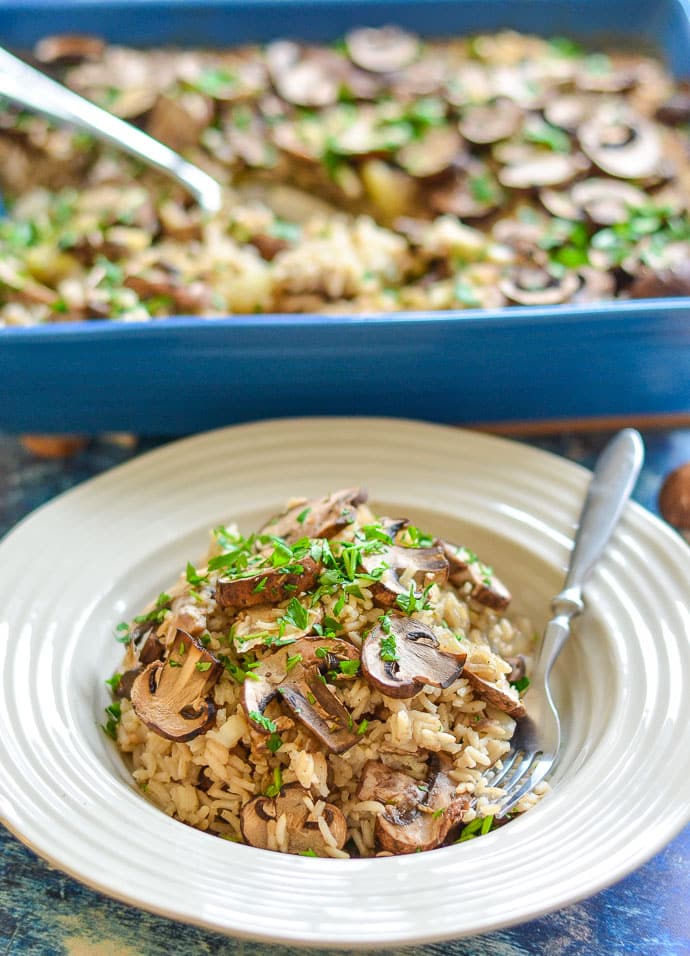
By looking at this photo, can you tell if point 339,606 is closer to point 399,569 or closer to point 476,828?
point 399,569

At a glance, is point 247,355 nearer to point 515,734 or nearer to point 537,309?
point 537,309

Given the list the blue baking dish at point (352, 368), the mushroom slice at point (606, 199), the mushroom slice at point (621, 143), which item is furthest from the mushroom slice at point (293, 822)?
the mushroom slice at point (621, 143)

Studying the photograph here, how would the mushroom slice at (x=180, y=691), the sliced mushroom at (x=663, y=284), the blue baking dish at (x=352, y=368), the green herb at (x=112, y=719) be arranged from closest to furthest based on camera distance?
the mushroom slice at (x=180, y=691), the green herb at (x=112, y=719), the blue baking dish at (x=352, y=368), the sliced mushroom at (x=663, y=284)

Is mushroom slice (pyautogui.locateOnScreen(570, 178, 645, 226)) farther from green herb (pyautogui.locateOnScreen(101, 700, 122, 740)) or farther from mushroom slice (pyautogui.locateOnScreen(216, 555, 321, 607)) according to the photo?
green herb (pyautogui.locateOnScreen(101, 700, 122, 740))

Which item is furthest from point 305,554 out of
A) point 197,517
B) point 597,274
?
point 597,274

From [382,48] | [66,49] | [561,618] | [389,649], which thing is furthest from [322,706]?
[66,49]

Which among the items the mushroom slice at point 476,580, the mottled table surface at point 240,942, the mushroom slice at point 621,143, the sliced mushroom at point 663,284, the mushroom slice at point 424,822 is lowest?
the mottled table surface at point 240,942

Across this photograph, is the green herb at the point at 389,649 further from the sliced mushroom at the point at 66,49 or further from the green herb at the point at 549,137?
the sliced mushroom at the point at 66,49
